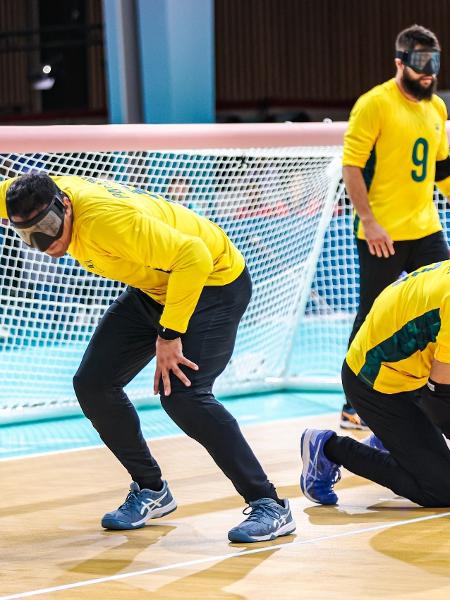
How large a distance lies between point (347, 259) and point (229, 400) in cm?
106

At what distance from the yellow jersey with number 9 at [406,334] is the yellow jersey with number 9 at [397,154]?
4.34 feet

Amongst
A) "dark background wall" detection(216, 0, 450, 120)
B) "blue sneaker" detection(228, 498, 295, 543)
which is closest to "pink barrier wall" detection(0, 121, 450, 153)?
"blue sneaker" detection(228, 498, 295, 543)

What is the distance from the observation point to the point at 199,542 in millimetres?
3662

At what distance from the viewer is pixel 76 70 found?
18.4 m

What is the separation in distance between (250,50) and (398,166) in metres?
14.0

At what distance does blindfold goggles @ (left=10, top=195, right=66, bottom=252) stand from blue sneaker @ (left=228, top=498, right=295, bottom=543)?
3.47 feet

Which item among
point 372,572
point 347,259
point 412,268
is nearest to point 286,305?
point 347,259

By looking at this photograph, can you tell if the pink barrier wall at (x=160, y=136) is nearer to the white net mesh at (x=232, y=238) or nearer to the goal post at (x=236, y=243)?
the goal post at (x=236, y=243)

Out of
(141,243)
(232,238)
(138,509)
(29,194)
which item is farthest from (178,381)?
(232,238)

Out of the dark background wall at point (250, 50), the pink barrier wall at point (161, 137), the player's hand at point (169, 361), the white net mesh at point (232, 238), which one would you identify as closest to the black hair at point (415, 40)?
the pink barrier wall at point (161, 137)

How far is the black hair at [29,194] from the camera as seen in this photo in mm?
3309

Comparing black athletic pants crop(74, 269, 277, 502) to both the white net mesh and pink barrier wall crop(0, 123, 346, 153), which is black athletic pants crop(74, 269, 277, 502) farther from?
the white net mesh

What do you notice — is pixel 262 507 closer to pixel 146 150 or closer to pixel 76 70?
pixel 146 150

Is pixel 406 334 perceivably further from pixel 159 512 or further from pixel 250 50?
pixel 250 50
